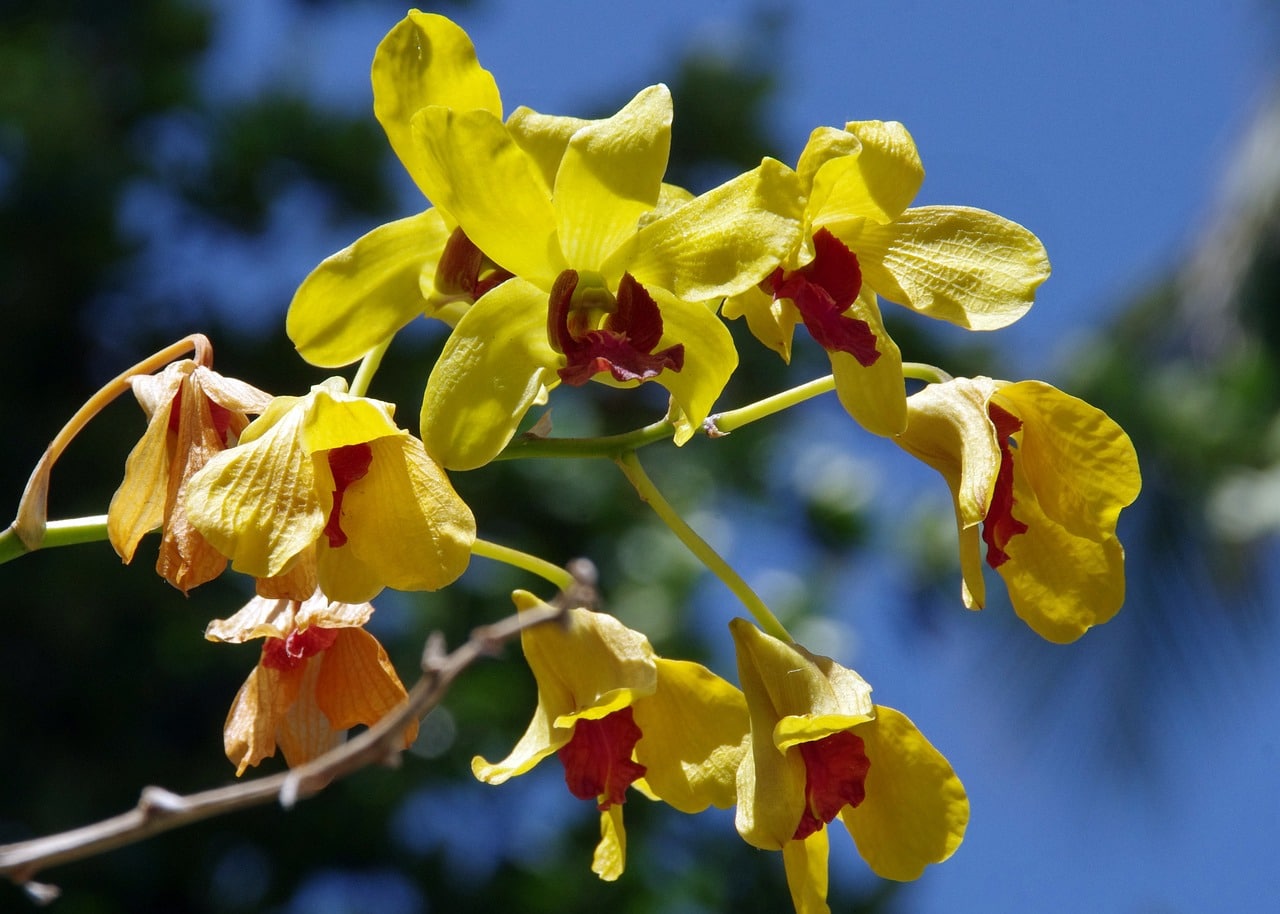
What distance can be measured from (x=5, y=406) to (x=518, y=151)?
4.63 metres

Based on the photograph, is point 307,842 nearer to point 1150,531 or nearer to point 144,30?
point 144,30

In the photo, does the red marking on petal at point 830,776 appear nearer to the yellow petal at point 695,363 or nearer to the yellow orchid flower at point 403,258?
the yellow petal at point 695,363

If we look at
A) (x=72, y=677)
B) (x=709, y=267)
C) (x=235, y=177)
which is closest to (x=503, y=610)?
(x=72, y=677)

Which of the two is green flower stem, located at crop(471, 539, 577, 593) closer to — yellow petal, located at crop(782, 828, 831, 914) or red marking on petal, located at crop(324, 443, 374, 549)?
red marking on petal, located at crop(324, 443, 374, 549)

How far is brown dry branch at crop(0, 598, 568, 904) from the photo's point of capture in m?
0.53

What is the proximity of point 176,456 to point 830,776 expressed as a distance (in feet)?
1.61

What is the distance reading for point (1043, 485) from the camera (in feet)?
3.46

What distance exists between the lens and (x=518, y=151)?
3.05 ft

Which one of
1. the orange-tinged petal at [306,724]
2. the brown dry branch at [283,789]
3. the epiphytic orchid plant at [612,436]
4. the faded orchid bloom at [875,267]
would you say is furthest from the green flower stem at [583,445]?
the brown dry branch at [283,789]

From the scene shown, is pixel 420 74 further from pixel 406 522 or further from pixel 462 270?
pixel 406 522

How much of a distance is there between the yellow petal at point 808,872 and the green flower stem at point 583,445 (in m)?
0.29

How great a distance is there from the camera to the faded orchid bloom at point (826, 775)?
960mm

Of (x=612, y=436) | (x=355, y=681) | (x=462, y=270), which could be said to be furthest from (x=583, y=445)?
(x=355, y=681)

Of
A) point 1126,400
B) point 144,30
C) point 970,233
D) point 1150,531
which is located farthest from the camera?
point 1150,531
